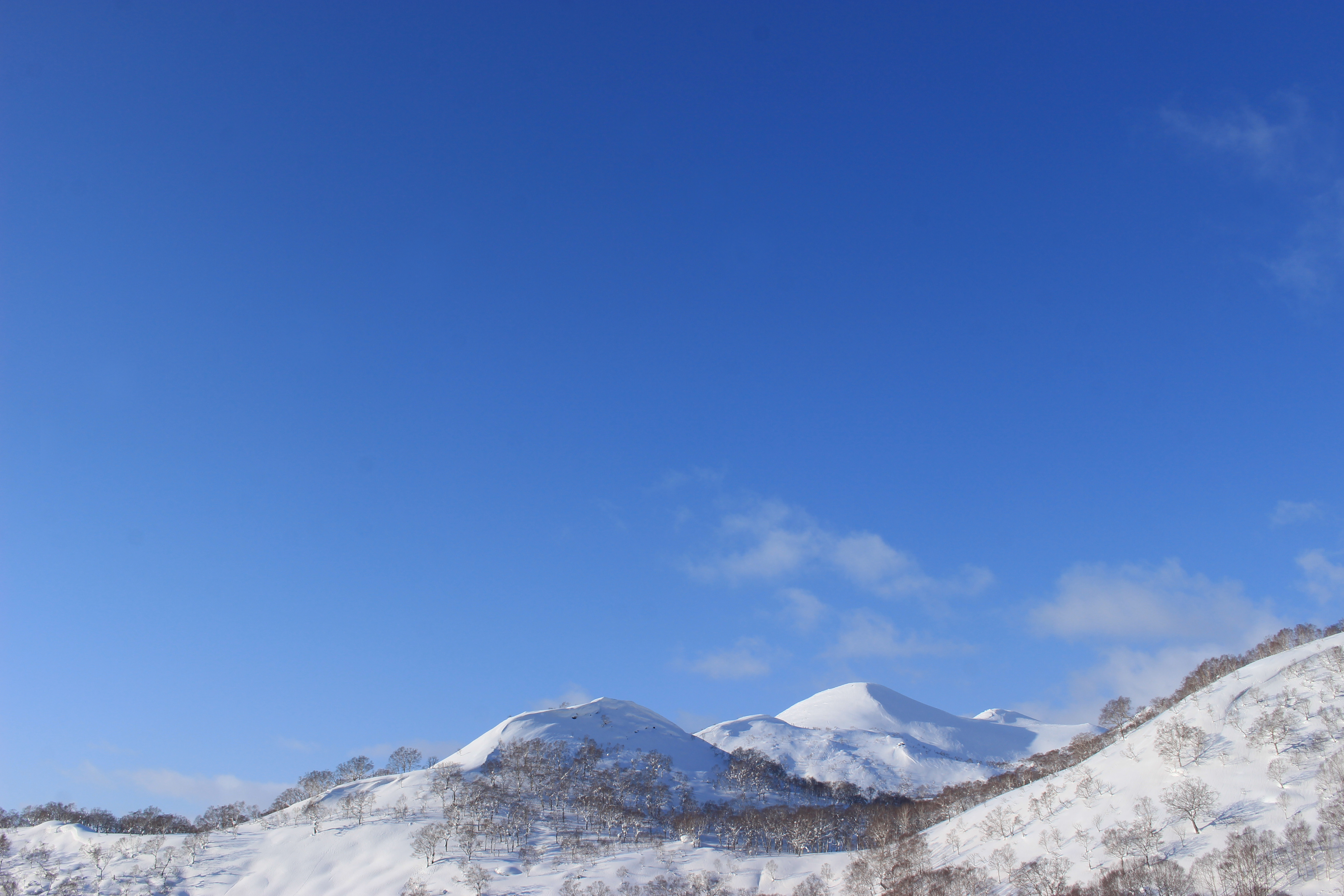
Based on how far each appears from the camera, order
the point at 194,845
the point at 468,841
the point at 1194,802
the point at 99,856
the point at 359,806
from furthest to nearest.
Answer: the point at 359,806, the point at 194,845, the point at 99,856, the point at 468,841, the point at 1194,802

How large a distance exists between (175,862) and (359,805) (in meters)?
37.4

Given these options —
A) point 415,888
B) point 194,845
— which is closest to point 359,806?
point 194,845

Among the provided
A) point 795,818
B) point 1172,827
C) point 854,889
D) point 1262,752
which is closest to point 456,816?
point 795,818

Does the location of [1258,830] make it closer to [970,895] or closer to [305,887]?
[970,895]

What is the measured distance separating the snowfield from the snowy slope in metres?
0.31

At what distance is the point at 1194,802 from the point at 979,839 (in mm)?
38402

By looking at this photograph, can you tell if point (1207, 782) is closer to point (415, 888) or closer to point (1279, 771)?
point (1279, 771)

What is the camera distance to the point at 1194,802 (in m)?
112

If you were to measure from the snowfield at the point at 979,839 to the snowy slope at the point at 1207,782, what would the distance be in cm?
31

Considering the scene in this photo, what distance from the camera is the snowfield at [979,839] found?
10875cm

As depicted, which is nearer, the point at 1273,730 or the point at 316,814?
the point at 1273,730

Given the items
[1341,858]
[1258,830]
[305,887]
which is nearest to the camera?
[1341,858]

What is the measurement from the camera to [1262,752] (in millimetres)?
120000

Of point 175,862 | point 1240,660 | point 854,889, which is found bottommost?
point 854,889
